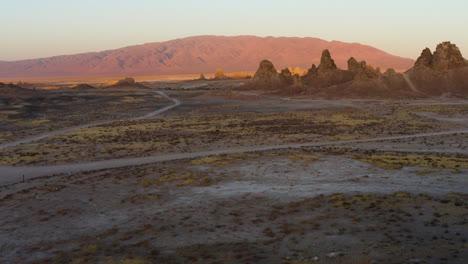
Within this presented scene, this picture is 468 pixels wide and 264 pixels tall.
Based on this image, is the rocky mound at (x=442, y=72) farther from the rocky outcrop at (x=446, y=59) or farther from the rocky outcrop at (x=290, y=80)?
the rocky outcrop at (x=290, y=80)

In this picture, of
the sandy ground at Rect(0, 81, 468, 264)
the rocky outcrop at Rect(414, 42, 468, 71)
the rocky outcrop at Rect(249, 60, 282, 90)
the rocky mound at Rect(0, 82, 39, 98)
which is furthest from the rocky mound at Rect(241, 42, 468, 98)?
the sandy ground at Rect(0, 81, 468, 264)

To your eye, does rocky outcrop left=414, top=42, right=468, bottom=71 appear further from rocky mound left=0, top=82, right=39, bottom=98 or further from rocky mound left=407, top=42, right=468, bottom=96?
rocky mound left=0, top=82, right=39, bottom=98

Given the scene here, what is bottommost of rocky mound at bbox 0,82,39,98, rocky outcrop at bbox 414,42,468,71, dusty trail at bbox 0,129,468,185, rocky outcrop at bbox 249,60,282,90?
dusty trail at bbox 0,129,468,185

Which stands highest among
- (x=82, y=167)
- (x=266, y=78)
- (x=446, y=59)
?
(x=446, y=59)

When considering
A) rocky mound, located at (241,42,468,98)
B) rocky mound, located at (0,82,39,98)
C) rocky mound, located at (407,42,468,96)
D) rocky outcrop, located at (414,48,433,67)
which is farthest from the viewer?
rocky outcrop, located at (414,48,433,67)

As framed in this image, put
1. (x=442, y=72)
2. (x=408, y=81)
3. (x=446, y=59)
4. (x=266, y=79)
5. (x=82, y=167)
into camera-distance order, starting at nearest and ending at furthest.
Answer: (x=82, y=167) → (x=442, y=72) → (x=446, y=59) → (x=408, y=81) → (x=266, y=79)

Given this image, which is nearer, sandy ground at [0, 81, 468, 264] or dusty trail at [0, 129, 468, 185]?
sandy ground at [0, 81, 468, 264]

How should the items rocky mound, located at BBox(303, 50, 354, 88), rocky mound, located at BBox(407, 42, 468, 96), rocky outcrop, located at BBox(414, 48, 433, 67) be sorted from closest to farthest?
rocky mound, located at BBox(407, 42, 468, 96), rocky outcrop, located at BBox(414, 48, 433, 67), rocky mound, located at BBox(303, 50, 354, 88)

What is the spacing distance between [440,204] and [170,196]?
10260 mm

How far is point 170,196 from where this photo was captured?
19469 millimetres

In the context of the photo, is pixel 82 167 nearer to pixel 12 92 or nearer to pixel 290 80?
pixel 12 92

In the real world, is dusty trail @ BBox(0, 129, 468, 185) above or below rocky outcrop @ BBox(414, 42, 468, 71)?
below

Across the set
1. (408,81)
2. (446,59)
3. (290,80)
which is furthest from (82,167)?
(290,80)

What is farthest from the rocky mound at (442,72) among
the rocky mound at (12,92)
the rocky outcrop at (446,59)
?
the rocky mound at (12,92)
